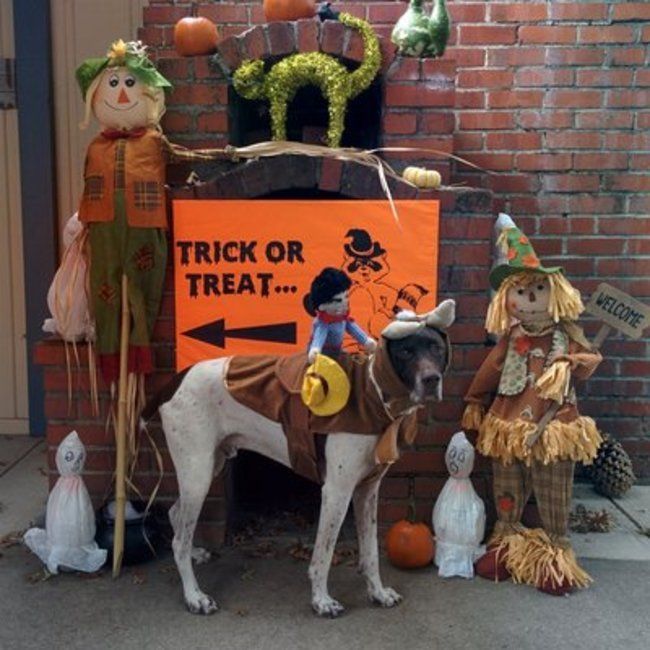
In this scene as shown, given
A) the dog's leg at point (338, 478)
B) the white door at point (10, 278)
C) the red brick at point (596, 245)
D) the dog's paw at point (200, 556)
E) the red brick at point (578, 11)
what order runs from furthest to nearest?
1. the white door at point (10, 278)
2. the red brick at point (596, 245)
3. the red brick at point (578, 11)
4. the dog's paw at point (200, 556)
5. the dog's leg at point (338, 478)

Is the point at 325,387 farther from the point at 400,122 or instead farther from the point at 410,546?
the point at 400,122

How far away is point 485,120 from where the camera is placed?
4.50 meters

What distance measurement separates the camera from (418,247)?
146 inches

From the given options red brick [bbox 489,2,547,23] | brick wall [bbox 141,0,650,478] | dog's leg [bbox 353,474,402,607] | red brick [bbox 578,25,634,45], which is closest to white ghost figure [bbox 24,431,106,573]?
dog's leg [bbox 353,474,402,607]

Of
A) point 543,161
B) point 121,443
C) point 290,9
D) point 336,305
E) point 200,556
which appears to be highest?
point 290,9

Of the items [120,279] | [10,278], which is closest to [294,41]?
[120,279]

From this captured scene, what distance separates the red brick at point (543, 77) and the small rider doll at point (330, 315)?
2067 millimetres

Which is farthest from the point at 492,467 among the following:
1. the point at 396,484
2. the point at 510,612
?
the point at 510,612

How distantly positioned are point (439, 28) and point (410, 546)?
7.58 ft

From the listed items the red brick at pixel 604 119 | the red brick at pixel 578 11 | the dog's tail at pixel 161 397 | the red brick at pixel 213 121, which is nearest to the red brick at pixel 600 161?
the red brick at pixel 604 119

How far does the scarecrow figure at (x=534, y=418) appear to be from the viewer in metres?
3.40

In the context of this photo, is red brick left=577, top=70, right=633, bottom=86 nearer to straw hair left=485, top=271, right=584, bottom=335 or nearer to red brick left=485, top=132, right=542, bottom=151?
red brick left=485, top=132, right=542, bottom=151

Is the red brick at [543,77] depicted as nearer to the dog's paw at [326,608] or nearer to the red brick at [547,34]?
the red brick at [547,34]

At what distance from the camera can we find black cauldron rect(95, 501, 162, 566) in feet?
11.7
